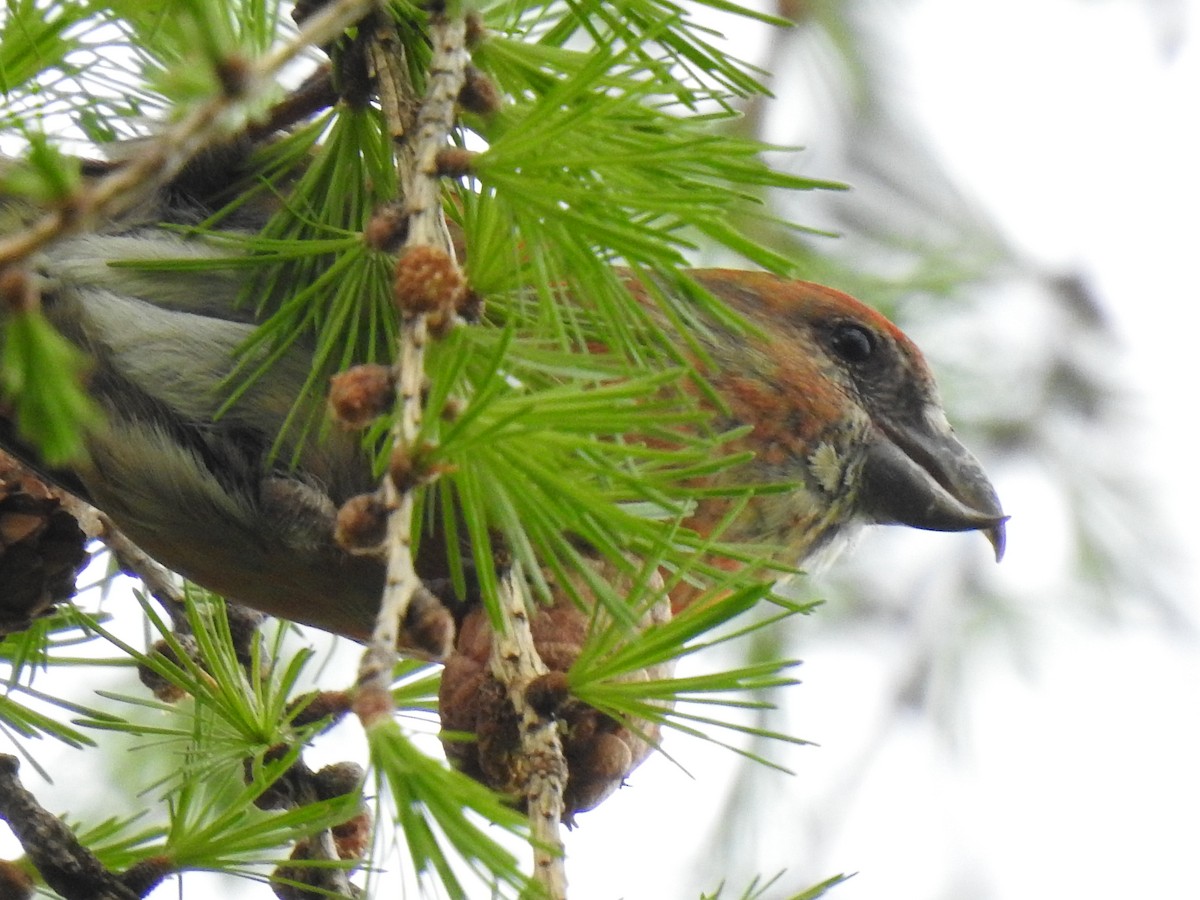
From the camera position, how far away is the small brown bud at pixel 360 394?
1082 mm

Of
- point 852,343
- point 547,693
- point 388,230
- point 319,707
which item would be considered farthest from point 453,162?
point 852,343

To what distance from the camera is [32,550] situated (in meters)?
1.84

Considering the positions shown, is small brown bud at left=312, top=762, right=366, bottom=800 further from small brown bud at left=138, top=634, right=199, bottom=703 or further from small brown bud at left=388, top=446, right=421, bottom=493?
small brown bud at left=388, top=446, right=421, bottom=493

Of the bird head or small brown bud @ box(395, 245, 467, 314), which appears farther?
the bird head

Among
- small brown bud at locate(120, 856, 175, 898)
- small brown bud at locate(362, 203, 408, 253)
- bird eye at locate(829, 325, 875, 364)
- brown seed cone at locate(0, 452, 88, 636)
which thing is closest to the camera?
small brown bud at locate(362, 203, 408, 253)

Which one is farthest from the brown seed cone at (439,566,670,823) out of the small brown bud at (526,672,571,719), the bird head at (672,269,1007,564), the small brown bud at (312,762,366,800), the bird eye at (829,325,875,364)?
the bird eye at (829,325,875,364)

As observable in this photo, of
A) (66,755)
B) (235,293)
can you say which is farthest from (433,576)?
(66,755)

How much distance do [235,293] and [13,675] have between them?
543 mm

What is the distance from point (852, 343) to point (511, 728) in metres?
1.35

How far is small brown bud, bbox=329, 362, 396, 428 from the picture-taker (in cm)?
108

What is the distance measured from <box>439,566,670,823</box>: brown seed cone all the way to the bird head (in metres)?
0.78

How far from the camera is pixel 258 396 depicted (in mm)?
1897

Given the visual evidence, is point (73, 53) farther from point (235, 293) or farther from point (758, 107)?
point (758, 107)

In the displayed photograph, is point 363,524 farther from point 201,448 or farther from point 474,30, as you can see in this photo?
point 201,448
